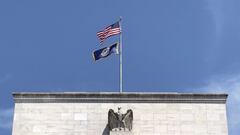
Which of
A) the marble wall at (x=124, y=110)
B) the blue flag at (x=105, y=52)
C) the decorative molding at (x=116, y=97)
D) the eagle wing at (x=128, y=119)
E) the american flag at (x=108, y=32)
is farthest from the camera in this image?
the american flag at (x=108, y=32)

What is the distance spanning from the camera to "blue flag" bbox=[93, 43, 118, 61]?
179 feet

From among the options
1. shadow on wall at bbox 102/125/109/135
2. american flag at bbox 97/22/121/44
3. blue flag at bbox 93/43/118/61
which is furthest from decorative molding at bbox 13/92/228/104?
american flag at bbox 97/22/121/44

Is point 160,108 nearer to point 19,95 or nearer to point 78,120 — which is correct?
point 78,120

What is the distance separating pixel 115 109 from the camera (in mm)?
51906

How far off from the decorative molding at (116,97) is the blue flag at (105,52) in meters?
3.25

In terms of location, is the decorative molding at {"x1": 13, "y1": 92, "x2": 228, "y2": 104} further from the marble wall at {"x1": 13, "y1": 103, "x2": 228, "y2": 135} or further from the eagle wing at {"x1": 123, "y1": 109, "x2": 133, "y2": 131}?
the eagle wing at {"x1": 123, "y1": 109, "x2": 133, "y2": 131}

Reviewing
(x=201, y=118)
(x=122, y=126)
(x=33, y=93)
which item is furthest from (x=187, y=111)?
(x=33, y=93)

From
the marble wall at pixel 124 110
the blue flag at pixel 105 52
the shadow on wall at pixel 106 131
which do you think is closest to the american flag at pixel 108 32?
the blue flag at pixel 105 52

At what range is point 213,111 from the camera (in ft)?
171

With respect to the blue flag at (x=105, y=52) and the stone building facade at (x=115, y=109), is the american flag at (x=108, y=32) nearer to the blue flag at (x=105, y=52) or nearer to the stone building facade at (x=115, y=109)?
the blue flag at (x=105, y=52)

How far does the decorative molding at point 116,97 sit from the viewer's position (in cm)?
5234

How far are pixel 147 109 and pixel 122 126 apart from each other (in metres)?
2.22

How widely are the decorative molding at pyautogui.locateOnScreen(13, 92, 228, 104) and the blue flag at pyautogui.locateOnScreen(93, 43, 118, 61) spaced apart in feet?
10.7

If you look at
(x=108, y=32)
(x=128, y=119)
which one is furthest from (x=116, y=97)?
(x=108, y=32)
